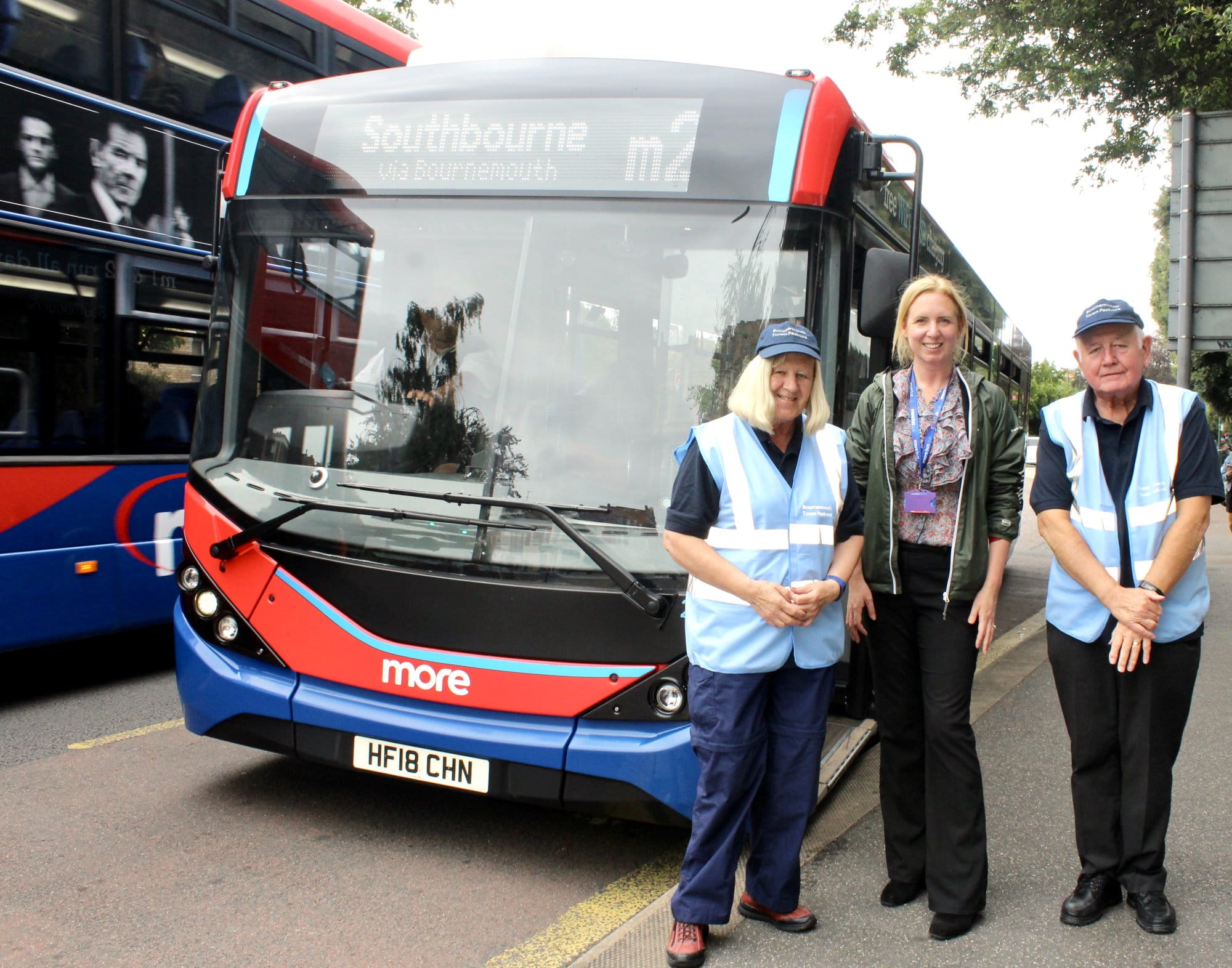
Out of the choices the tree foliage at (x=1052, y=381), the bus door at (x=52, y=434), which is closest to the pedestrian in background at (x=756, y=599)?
the bus door at (x=52, y=434)

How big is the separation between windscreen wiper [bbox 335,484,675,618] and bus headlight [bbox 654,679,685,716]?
0.71 ft

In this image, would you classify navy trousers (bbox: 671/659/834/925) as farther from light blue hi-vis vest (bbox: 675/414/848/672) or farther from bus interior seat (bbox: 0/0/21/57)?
bus interior seat (bbox: 0/0/21/57)

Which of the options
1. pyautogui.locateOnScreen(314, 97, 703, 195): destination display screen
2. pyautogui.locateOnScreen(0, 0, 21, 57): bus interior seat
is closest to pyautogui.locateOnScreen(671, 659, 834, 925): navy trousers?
pyautogui.locateOnScreen(314, 97, 703, 195): destination display screen

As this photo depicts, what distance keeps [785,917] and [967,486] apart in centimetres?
136

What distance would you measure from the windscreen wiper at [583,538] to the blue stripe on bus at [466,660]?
215mm

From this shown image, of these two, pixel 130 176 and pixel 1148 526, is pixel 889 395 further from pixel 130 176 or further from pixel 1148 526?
pixel 130 176

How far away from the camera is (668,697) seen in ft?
11.9

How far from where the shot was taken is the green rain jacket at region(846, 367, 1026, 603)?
3301 mm

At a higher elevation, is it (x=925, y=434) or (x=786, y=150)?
(x=786, y=150)

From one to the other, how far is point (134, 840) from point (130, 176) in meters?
3.80

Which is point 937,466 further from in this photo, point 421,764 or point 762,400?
point 421,764

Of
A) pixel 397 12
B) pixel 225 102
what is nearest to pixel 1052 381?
pixel 397 12

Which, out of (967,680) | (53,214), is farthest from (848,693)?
(53,214)

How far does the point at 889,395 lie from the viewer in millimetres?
3426
